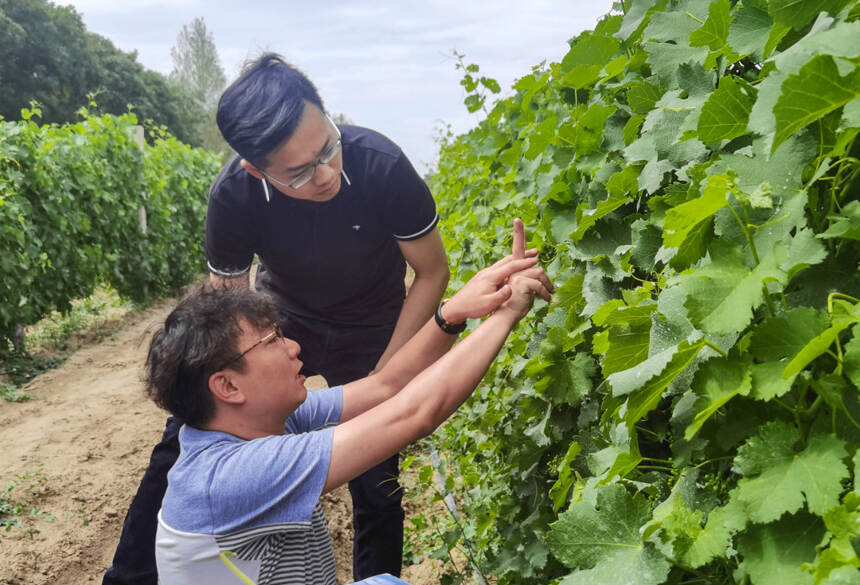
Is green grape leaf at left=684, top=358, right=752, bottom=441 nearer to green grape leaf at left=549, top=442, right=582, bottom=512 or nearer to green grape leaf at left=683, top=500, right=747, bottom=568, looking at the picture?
green grape leaf at left=683, top=500, right=747, bottom=568

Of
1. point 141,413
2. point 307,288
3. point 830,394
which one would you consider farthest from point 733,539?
point 141,413

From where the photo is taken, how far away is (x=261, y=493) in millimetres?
2037

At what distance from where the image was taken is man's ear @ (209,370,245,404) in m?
2.20

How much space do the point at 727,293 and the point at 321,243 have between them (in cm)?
243

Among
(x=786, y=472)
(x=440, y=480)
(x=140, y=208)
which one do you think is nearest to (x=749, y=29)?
(x=786, y=472)

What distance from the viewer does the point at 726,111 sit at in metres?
1.07

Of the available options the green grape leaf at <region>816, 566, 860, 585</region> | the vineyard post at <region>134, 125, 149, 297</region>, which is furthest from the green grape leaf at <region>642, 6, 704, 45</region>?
the vineyard post at <region>134, 125, 149, 297</region>

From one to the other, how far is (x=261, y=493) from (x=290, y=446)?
14 cm

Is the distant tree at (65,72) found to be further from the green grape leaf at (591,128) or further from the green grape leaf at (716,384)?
the green grape leaf at (716,384)

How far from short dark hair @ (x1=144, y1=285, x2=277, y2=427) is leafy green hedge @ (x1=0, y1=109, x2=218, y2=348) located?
6.58 metres

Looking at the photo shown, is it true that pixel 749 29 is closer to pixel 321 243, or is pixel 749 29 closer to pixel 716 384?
pixel 716 384

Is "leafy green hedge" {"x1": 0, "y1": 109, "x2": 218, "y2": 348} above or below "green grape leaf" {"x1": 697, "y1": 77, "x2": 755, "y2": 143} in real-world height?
below

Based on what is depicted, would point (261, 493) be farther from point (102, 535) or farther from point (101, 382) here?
point (101, 382)

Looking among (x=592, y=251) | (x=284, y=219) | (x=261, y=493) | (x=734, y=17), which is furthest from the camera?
(x=284, y=219)
